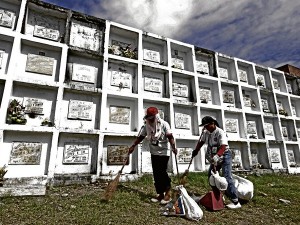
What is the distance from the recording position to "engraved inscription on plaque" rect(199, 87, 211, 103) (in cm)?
691

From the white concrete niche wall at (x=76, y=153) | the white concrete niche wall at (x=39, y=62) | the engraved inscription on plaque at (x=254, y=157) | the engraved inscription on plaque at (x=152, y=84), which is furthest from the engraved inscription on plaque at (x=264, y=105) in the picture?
the white concrete niche wall at (x=39, y=62)

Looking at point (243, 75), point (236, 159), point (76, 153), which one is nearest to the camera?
point (76, 153)

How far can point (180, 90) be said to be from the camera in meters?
6.51

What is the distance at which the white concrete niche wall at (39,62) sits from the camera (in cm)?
461

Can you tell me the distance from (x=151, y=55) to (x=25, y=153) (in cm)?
417

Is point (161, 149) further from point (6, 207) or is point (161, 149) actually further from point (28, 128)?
point (28, 128)

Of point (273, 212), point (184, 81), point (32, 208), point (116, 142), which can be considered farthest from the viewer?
point (184, 81)

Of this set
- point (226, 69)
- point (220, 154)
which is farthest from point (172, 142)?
point (226, 69)

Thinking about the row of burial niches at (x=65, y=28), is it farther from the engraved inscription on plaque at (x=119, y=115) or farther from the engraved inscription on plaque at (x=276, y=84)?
the engraved inscription on plaque at (x=276, y=84)

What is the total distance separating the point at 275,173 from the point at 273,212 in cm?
445

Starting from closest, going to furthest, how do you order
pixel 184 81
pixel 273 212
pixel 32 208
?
pixel 32 208
pixel 273 212
pixel 184 81

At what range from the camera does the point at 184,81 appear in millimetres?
6719

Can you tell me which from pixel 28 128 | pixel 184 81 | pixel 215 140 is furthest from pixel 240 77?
pixel 28 128

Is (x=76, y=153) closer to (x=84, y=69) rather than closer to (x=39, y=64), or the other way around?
(x=84, y=69)
